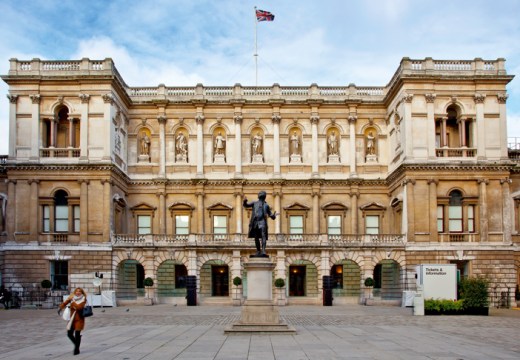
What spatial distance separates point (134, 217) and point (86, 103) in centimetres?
1083

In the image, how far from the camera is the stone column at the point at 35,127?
49.5 meters

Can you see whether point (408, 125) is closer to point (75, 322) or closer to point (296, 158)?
point (296, 158)

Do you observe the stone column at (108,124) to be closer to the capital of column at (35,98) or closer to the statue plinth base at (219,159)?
the capital of column at (35,98)

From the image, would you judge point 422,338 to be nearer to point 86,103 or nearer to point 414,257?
point 414,257

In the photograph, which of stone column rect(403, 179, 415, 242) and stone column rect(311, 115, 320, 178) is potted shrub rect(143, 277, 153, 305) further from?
stone column rect(403, 179, 415, 242)

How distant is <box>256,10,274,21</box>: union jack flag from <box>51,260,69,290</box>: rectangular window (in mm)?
25453

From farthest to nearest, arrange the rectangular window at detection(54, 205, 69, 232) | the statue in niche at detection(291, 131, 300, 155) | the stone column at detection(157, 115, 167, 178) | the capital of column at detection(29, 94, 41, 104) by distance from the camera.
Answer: the statue in niche at detection(291, 131, 300, 155) < the stone column at detection(157, 115, 167, 178) < the capital of column at detection(29, 94, 41, 104) < the rectangular window at detection(54, 205, 69, 232)

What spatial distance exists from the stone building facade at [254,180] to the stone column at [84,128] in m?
0.08

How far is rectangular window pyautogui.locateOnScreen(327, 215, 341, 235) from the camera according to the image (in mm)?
56188

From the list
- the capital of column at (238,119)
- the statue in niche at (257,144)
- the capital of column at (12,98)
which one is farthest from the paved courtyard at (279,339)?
the capital of column at (238,119)

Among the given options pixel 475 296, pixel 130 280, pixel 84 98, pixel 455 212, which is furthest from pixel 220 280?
pixel 475 296

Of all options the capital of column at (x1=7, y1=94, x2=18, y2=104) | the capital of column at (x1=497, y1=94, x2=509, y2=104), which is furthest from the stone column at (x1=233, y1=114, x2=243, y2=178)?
the capital of column at (x1=497, y1=94, x2=509, y2=104)

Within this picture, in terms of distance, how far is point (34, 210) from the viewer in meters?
48.9

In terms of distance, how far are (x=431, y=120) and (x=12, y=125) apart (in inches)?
1232
